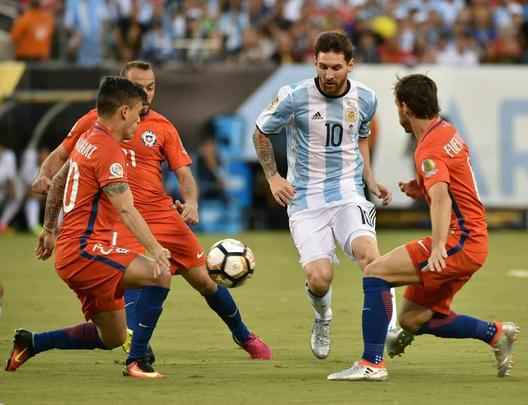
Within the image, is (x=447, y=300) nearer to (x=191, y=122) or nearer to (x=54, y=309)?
(x=54, y=309)

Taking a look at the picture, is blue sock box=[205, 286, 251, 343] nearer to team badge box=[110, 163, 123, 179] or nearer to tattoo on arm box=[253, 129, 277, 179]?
tattoo on arm box=[253, 129, 277, 179]

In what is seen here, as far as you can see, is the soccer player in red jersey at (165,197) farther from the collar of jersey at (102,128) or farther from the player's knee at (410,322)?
the player's knee at (410,322)

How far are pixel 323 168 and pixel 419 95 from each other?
5.64 feet

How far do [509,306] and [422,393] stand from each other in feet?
16.6

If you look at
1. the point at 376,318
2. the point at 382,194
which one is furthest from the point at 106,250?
the point at 382,194

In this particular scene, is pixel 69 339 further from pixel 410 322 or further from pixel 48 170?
pixel 410 322

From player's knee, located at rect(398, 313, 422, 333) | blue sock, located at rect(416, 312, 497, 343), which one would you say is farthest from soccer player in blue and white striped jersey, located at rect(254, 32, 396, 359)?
blue sock, located at rect(416, 312, 497, 343)

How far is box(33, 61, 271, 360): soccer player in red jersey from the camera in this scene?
9148mm

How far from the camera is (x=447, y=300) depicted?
27.1ft

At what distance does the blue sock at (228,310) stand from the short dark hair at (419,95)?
2.06 m

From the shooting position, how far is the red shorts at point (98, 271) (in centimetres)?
808

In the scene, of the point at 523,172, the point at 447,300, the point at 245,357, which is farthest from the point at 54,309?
the point at 523,172

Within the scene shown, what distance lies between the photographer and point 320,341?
930 centimetres

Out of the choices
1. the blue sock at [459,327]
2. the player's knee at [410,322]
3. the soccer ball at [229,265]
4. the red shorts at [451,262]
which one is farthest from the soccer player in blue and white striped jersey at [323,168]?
the red shorts at [451,262]
